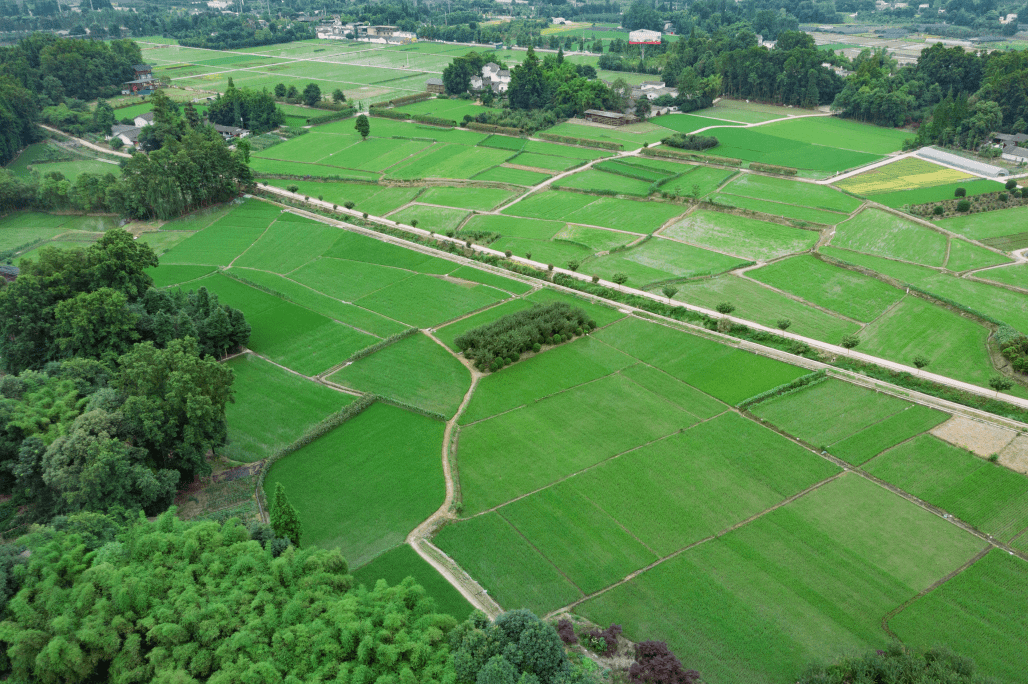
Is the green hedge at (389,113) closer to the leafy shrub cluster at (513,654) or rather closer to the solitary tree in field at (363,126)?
the solitary tree in field at (363,126)

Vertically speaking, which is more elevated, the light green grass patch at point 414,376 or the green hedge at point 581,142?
the green hedge at point 581,142

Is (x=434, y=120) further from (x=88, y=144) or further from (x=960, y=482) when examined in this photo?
(x=960, y=482)

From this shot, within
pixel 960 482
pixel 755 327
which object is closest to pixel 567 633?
pixel 960 482

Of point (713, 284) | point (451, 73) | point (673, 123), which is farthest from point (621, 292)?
point (451, 73)

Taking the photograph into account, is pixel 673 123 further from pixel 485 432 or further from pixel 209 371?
pixel 209 371

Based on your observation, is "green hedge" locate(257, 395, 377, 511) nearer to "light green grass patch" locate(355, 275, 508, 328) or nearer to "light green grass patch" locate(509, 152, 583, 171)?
"light green grass patch" locate(355, 275, 508, 328)

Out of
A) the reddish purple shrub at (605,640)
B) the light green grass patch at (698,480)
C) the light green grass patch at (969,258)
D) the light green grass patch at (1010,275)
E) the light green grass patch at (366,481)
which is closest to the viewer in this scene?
the reddish purple shrub at (605,640)

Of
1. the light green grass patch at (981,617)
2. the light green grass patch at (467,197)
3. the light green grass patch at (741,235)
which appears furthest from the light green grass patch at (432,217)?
the light green grass patch at (981,617)
